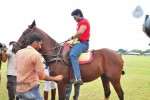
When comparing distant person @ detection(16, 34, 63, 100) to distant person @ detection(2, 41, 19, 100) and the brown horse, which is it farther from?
distant person @ detection(2, 41, 19, 100)

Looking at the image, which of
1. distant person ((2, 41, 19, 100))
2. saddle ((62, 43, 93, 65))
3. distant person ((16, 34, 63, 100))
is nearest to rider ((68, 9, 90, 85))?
saddle ((62, 43, 93, 65))

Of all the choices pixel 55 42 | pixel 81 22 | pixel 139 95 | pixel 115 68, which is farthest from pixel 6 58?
pixel 139 95

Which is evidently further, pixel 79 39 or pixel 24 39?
pixel 79 39

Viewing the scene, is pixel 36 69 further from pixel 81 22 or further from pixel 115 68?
pixel 115 68

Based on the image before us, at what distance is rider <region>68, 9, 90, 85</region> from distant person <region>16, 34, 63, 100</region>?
2985 mm

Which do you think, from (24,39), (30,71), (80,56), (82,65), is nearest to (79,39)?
(80,56)

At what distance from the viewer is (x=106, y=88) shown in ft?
33.0

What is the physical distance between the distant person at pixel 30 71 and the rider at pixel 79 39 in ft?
9.79

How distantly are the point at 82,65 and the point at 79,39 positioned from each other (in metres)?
0.79

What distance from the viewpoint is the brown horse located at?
332 inches

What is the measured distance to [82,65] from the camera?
29.3ft

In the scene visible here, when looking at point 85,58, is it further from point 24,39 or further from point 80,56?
point 24,39

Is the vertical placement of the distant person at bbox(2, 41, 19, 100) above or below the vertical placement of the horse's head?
below

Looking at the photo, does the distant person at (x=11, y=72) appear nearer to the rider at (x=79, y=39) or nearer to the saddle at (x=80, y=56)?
the saddle at (x=80, y=56)
